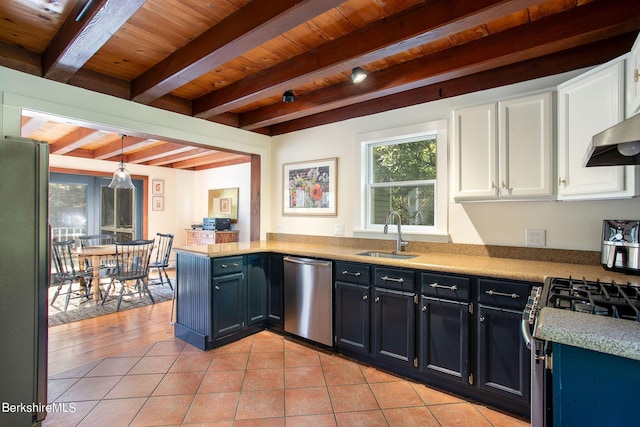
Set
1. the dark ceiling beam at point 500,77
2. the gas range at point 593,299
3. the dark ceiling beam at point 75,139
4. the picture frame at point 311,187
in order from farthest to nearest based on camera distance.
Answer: the dark ceiling beam at point 75,139 < the picture frame at point 311,187 < the dark ceiling beam at point 500,77 < the gas range at point 593,299

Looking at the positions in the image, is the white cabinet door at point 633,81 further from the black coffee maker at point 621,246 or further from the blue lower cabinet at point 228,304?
the blue lower cabinet at point 228,304

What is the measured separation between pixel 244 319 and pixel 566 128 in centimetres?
302

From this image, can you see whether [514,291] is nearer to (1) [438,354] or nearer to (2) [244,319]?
(1) [438,354]

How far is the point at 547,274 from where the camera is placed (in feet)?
6.06

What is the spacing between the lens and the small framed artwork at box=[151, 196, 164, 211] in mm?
6863

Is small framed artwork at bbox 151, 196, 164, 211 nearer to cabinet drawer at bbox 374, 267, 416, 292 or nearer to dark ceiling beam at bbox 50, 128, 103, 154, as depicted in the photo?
dark ceiling beam at bbox 50, 128, 103, 154

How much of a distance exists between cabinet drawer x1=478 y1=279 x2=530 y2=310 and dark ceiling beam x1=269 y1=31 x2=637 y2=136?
5.08ft

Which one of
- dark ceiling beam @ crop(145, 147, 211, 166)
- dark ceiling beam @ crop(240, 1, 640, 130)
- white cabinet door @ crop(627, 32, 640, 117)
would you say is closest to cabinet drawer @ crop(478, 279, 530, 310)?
white cabinet door @ crop(627, 32, 640, 117)

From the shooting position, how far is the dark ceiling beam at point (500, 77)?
207 centimetres

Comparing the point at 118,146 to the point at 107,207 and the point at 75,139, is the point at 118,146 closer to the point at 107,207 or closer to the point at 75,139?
the point at 75,139

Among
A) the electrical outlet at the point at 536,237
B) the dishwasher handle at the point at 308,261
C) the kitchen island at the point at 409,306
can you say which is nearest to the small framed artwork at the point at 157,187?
the kitchen island at the point at 409,306

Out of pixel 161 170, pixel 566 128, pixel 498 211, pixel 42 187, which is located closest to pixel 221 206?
pixel 161 170

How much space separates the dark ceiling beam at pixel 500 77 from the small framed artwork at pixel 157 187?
4.86 metres

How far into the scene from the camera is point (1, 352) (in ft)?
5.61
